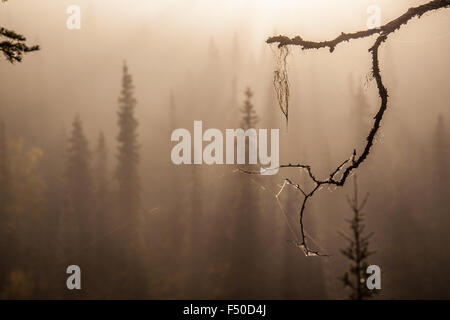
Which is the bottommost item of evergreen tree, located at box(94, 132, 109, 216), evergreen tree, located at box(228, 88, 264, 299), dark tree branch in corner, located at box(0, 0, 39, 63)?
evergreen tree, located at box(228, 88, 264, 299)

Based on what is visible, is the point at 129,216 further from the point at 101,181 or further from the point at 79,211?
the point at 101,181

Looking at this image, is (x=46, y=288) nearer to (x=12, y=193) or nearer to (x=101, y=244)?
(x=101, y=244)

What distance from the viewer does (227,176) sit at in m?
39.0

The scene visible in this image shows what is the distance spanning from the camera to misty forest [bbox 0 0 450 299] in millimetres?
31844

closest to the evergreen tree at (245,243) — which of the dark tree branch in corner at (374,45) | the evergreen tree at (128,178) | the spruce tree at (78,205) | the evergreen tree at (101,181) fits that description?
the evergreen tree at (128,178)

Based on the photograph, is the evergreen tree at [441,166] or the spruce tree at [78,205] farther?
the evergreen tree at [441,166]

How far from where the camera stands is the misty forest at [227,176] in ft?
104

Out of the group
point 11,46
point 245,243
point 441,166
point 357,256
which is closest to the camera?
point 11,46

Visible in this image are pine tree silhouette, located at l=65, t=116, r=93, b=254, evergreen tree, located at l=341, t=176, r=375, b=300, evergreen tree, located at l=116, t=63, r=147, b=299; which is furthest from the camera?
pine tree silhouette, located at l=65, t=116, r=93, b=254

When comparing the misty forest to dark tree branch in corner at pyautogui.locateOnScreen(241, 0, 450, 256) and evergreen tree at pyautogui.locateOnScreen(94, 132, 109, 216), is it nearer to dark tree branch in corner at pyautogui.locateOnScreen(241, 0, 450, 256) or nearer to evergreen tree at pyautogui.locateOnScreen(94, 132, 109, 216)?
dark tree branch in corner at pyautogui.locateOnScreen(241, 0, 450, 256)

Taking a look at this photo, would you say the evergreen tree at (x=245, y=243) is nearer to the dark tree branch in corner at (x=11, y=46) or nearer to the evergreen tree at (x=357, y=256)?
the evergreen tree at (x=357, y=256)

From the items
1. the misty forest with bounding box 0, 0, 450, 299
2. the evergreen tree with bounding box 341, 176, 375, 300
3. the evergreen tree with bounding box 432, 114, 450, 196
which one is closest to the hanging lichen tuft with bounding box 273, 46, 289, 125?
the misty forest with bounding box 0, 0, 450, 299

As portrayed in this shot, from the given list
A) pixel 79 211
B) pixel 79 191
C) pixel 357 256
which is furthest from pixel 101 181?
pixel 357 256
